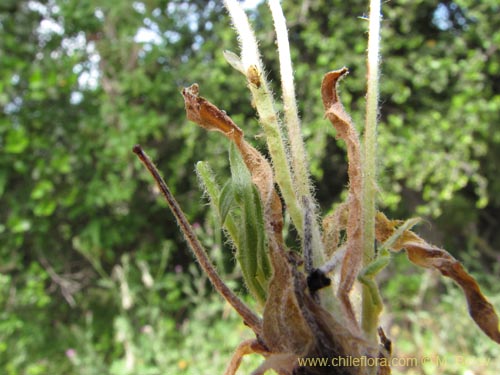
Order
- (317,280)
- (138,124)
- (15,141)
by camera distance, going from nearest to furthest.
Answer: (317,280) → (15,141) → (138,124)

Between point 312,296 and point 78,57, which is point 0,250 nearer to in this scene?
point 78,57

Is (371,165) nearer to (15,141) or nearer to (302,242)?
(302,242)

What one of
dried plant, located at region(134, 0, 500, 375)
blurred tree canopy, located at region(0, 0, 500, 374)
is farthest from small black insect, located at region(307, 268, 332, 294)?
blurred tree canopy, located at region(0, 0, 500, 374)

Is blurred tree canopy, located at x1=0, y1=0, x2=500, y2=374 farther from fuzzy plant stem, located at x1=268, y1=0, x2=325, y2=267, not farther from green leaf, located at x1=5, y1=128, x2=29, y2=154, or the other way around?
fuzzy plant stem, located at x1=268, y1=0, x2=325, y2=267

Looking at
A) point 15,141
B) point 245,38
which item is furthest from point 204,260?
point 15,141

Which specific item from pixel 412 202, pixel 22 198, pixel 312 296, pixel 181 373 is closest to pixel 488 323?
pixel 312 296

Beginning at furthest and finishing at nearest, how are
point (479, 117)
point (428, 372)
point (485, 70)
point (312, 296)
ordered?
point (485, 70) → point (479, 117) → point (428, 372) → point (312, 296)
